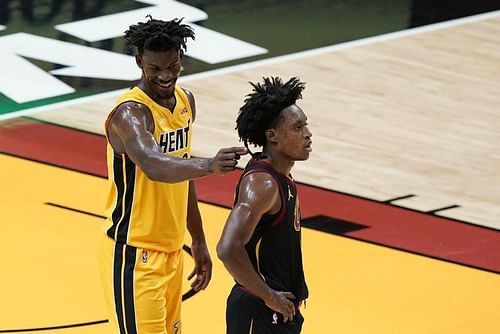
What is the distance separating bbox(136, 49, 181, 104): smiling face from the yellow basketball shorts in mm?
708

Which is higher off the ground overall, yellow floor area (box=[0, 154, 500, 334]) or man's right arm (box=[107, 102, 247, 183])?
man's right arm (box=[107, 102, 247, 183])

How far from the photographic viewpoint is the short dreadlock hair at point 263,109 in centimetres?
539

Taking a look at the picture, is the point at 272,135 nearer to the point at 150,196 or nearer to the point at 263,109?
the point at 263,109

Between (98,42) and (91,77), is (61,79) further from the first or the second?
(98,42)

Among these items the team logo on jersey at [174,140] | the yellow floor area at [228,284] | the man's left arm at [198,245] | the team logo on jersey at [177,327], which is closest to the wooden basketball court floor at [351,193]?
the yellow floor area at [228,284]

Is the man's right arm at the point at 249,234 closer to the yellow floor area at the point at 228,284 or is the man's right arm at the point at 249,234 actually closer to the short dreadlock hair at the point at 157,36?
the short dreadlock hair at the point at 157,36

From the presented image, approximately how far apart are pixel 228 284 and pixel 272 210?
9.73 feet

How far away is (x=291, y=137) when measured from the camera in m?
5.37

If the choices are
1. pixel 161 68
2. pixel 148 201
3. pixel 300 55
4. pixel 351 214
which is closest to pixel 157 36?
pixel 161 68

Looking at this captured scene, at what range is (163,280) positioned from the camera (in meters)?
5.75

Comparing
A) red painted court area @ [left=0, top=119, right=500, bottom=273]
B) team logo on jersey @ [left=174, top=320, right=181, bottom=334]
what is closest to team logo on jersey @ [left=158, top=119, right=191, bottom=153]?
team logo on jersey @ [left=174, top=320, right=181, bottom=334]

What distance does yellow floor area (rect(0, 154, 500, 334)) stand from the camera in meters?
7.64

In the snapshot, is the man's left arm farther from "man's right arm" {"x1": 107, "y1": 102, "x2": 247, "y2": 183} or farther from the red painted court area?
the red painted court area

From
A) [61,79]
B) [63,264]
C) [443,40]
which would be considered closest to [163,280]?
[63,264]
